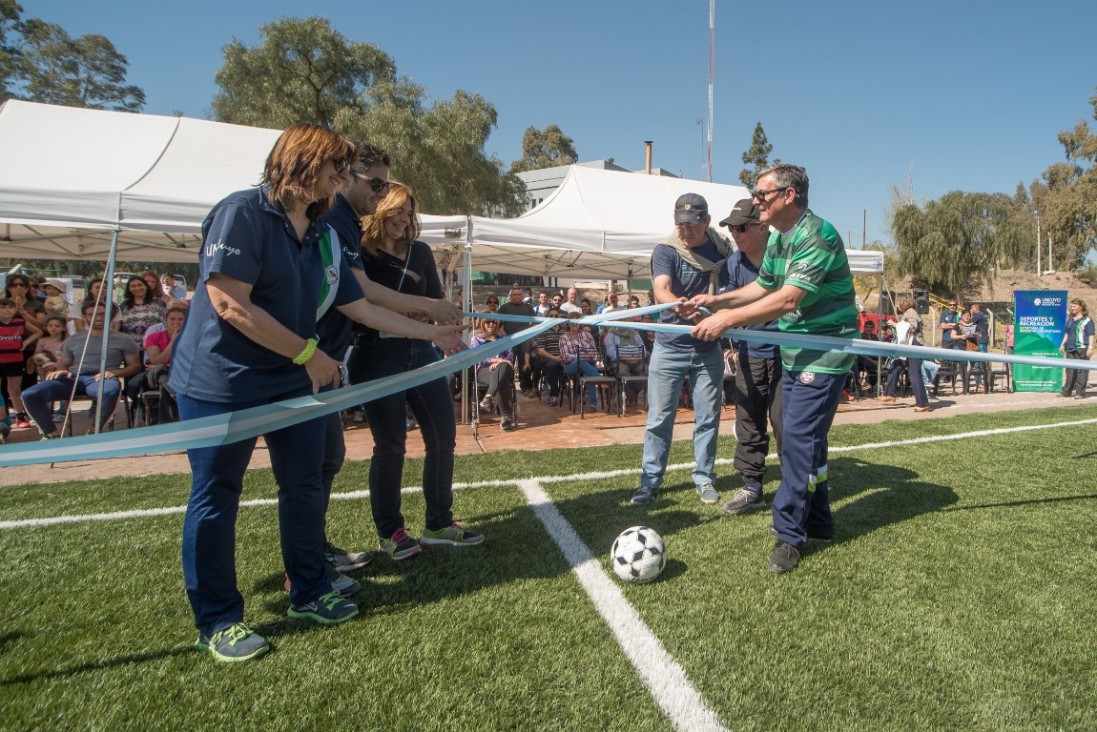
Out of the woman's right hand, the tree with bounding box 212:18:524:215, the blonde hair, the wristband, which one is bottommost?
the woman's right hand

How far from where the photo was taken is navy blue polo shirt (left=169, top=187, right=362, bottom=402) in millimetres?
2217

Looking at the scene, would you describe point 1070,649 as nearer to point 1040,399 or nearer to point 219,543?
point 219,543

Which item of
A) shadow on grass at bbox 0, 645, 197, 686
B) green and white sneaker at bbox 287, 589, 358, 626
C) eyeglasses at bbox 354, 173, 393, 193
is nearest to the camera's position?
shadow on grass at bbox 0, 645, 197, 686

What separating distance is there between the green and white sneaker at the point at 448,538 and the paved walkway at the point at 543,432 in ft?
9.52

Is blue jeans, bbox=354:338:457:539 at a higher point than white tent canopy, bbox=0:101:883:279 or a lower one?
lower

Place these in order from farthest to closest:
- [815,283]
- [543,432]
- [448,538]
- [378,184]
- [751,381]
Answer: [543,432], [751,381], [448,538], [815,283], [378,184]

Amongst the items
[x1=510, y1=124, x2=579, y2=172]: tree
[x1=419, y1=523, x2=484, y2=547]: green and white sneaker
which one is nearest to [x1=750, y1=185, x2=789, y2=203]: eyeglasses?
[x1=419, y1=523, x2=484, y2=547]: green and white sneaker

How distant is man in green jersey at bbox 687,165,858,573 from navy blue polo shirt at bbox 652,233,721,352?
3.02 feet

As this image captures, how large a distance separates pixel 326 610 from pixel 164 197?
6110mm

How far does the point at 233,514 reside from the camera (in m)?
2.48

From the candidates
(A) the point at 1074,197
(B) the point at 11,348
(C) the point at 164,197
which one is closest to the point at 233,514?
(C) the point at 164,197

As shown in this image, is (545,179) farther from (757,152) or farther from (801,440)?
(801,440)

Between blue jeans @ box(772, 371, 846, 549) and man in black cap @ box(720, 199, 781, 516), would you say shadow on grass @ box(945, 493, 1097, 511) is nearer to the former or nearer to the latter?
man in black cap @ box(720, 199, 781, 516)

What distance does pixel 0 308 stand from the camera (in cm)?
783
